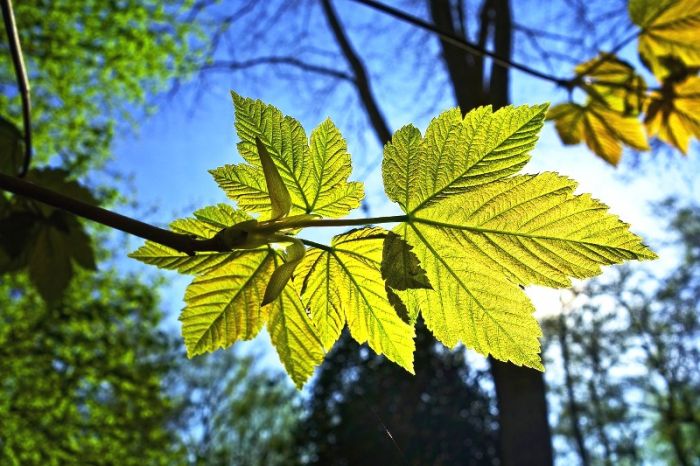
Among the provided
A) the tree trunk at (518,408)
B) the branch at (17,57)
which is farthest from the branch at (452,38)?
the tree trunk at (518,408)

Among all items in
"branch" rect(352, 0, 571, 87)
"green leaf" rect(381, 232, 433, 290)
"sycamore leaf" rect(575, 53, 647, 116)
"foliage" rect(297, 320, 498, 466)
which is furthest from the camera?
"foliage" rect(297, 320, 498, 466)

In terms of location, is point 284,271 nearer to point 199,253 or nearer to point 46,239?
point 199,253

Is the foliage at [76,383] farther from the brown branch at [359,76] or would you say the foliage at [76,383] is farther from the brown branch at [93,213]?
the brown branch at [93,213]

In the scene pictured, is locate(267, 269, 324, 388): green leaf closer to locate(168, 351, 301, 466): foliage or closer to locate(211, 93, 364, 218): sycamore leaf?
locate(211, 93, 364, 218): sycamore leaf

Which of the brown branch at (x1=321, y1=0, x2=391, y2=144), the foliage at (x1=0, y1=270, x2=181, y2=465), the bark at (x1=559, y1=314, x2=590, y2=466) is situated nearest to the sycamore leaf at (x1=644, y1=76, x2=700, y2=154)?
the bark at (x1=559, y1=314, x2=590, y2=466)

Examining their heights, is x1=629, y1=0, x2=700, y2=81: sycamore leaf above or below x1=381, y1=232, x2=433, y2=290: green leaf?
above

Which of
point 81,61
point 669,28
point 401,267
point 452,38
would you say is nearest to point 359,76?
point 81,61
